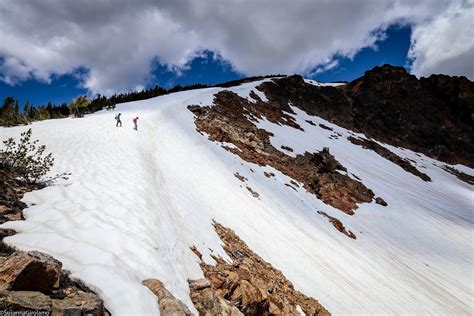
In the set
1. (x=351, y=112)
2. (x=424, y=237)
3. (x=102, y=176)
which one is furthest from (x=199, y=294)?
(x=351, y=112)

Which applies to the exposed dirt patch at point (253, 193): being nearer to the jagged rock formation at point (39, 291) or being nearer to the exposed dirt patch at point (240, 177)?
the exposed dirt patch at point (240, 177)

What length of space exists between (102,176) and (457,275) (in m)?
21.5

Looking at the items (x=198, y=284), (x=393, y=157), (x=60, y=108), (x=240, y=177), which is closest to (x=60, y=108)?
(x=60, y=108)

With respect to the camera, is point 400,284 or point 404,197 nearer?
point 400,284

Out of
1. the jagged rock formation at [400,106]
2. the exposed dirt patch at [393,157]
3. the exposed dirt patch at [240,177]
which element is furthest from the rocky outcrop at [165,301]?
the exposed dirt patch at [393,157]

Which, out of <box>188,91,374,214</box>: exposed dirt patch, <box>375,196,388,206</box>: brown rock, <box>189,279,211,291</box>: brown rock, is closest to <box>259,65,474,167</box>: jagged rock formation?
<box>188,91,374,214</box>: exposed dirt patch

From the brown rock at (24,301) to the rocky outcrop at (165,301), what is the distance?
141 cm

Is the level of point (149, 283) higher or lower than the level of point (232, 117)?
lower

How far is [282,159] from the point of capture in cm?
2552

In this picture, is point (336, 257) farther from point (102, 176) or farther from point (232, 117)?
point (232, 117)

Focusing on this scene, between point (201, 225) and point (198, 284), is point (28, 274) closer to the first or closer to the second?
point (198, 284)

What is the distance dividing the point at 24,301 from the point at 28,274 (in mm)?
361

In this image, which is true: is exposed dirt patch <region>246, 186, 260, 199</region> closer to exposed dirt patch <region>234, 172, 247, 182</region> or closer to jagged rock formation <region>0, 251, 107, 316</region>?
exposed dirt patch <region>234, 172, 247, 182</region>

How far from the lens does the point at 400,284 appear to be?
1412cm
